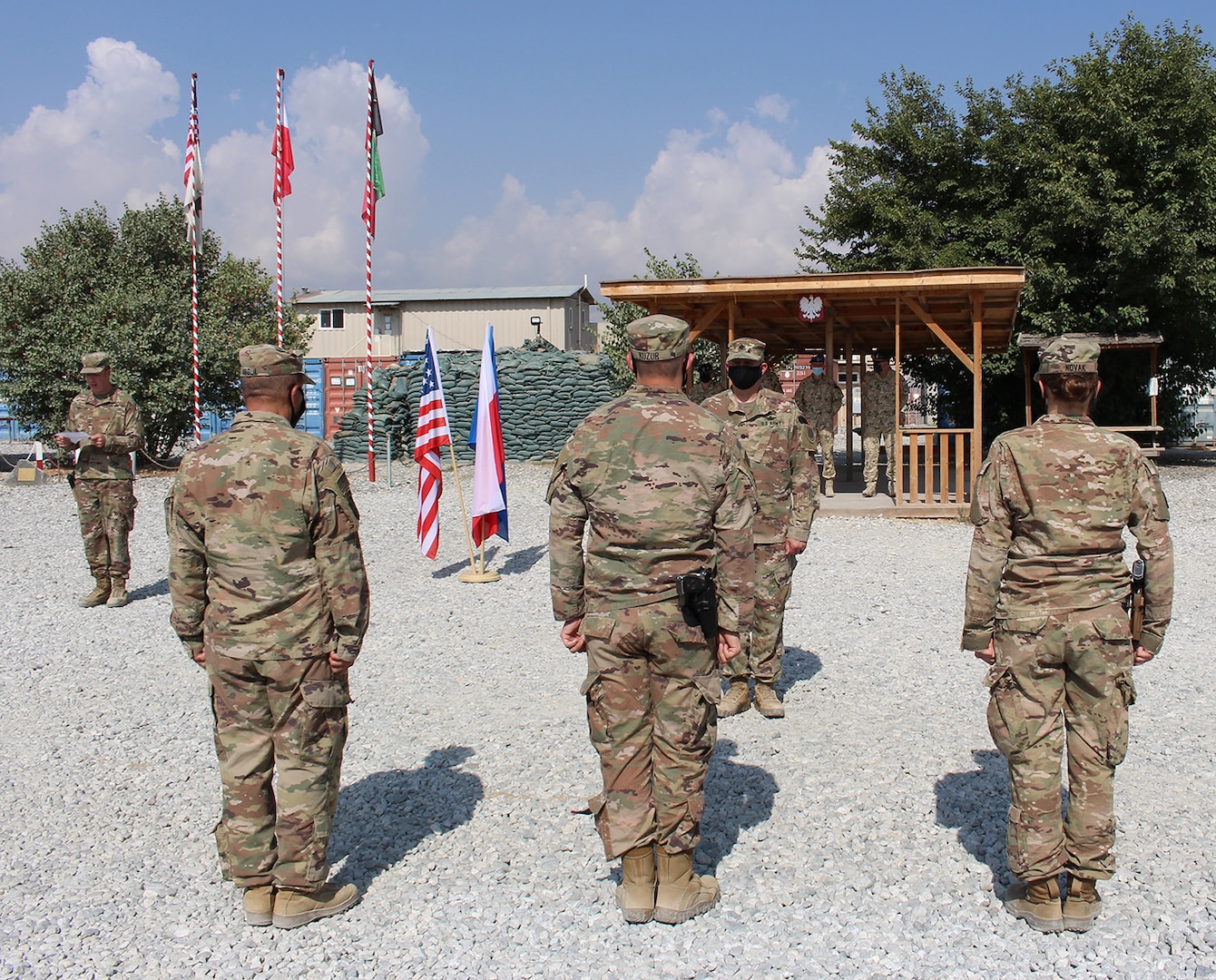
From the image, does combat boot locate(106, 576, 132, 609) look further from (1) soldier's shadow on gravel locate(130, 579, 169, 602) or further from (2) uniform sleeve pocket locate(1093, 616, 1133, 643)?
(2) uniform sleeve pocket locate(1093, 616, 1133, 643)

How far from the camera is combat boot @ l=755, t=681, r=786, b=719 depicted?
4938 millimetres

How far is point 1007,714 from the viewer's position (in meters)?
2.99

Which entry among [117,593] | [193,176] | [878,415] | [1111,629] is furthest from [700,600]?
[193,176]

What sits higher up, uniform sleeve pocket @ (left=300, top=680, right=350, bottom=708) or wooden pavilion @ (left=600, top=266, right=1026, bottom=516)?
wooden pavilion @ (left=600, top=266, right=1026, bottom=516)

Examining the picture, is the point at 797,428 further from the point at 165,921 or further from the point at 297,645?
the point at 165,921

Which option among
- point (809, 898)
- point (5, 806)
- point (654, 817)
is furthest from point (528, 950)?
point (5, 806)

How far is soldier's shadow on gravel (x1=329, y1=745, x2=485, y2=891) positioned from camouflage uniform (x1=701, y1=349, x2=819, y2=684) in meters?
1.56

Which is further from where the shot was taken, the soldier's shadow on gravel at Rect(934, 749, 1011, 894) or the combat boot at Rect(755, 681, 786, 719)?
the combat boot at Rect(755, 681, 786, 719)

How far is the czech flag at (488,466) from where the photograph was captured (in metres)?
8.67

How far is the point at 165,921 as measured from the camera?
3072 mm

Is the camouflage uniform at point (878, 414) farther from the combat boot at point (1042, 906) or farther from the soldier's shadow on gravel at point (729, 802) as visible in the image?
the combat boot at point (1042, 906)

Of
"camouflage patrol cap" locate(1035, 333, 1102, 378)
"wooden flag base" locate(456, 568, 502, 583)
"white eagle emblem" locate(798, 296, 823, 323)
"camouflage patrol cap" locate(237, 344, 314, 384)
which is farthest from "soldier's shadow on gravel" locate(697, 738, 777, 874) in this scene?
"white eagle emblem" locate(798, 296, 823, 323)

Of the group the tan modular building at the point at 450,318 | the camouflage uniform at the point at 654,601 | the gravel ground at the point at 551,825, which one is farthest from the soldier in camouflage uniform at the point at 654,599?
the tan modular building at the point at 450,318

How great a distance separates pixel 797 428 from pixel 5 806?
3993 mm
